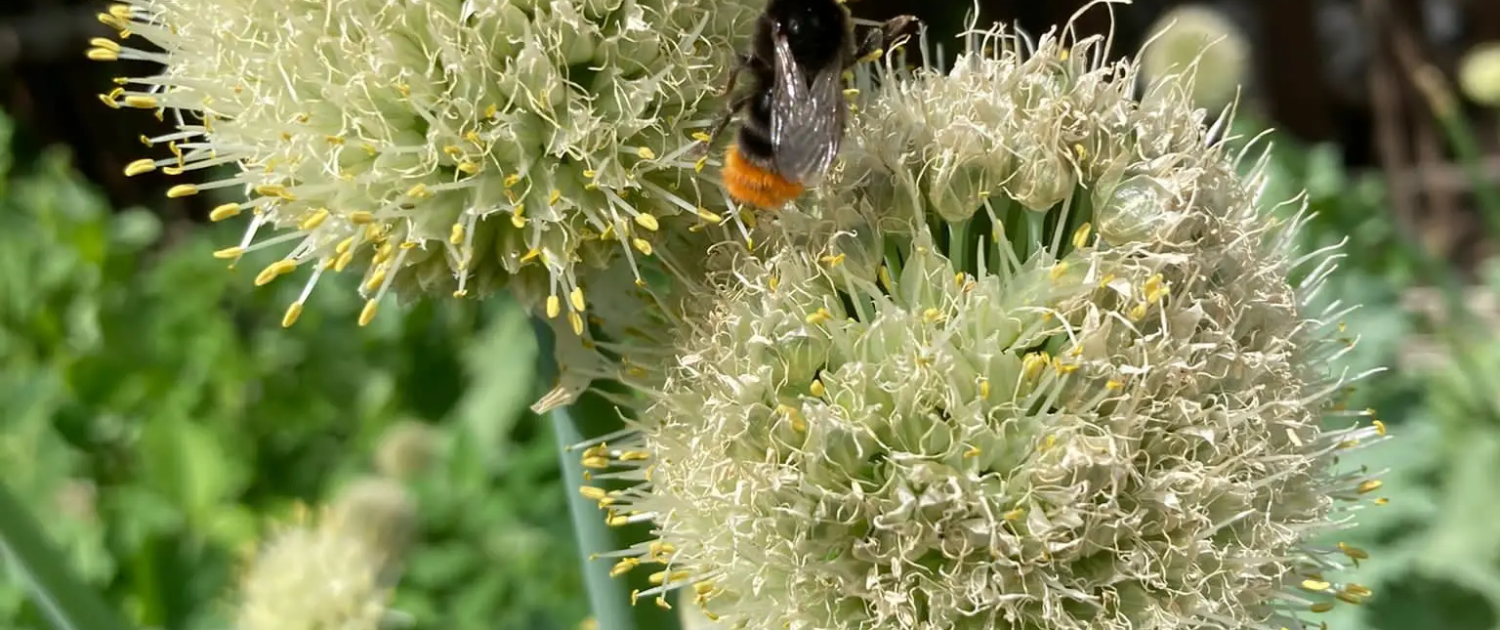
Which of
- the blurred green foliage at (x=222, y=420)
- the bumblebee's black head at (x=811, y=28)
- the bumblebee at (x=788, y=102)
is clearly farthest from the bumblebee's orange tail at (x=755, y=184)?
the blurred green foliage at (x=222, y=420)

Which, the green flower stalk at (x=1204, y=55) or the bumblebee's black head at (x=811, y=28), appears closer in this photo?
the bumblebee's black head at (x=811, y=28)

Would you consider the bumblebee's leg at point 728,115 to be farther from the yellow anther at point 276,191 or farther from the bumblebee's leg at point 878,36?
the yellow anther at point 276,191

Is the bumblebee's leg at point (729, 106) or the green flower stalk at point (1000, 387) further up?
the bumblebee's leg at point (729, 106)

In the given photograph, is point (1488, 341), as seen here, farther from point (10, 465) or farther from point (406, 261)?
point (10, 465)

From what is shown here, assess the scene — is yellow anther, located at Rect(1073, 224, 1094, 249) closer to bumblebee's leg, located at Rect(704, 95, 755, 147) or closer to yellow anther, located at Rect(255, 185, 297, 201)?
bumblebee's leg, located at Rect(704, 95, 755, 147)

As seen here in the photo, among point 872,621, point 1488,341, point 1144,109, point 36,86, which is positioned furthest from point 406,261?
point 36,86
